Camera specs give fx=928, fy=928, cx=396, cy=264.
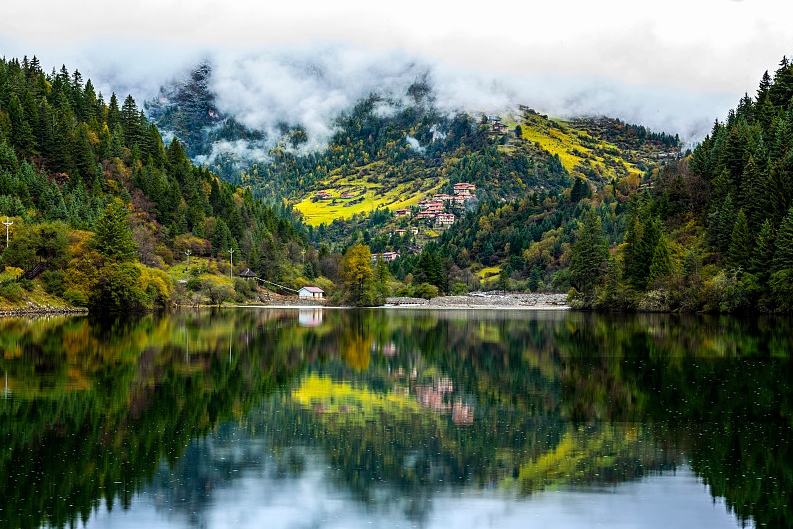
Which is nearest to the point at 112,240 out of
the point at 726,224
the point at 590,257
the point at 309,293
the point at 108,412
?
the point at 590,257

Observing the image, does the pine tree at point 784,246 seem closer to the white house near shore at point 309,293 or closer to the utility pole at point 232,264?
the utility pole at point 232,264

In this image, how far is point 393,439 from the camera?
28391 millimetres

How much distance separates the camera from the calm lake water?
21.1 meters

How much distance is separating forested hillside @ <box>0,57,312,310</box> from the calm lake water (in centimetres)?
5559

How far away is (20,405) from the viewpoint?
109 feet

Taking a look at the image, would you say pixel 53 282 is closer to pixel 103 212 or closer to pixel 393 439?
pixel 103 212

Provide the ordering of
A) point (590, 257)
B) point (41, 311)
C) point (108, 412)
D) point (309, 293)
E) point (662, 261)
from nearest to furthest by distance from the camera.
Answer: point (108, 412) < point (41, 311) < point (662, 261) < point (590, 257) < point (309, 293)

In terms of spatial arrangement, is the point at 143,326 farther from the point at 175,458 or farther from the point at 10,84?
the point at 10,84

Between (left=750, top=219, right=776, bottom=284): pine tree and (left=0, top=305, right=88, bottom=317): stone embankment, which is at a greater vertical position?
(left=750, top=219, right=776, bottom=284): pine tree

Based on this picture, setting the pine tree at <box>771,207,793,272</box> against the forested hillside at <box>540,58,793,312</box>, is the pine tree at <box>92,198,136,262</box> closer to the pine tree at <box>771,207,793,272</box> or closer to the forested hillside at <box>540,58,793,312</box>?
the forested hillside at <box>540,58,793,312</box>

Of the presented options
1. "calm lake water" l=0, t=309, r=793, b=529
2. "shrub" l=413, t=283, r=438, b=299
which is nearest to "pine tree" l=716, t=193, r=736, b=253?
"calm lake water" l=0, t=309, r=793, b=529

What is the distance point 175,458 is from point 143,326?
5849 centimetres

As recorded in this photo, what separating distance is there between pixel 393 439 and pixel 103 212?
9931cm

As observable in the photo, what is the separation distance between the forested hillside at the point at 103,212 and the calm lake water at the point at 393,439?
2188 inches
